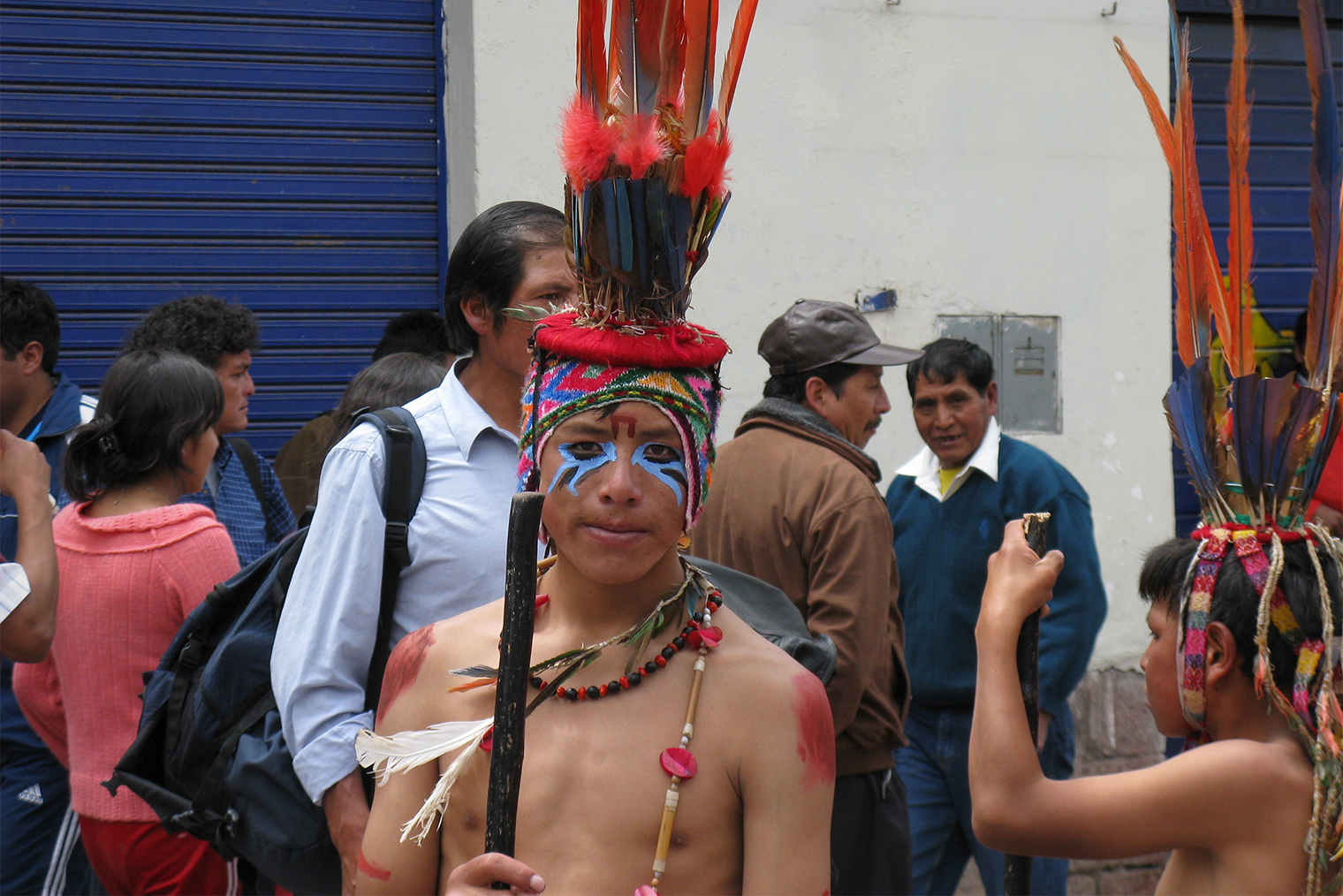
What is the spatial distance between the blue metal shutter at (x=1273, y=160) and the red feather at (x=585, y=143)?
5.44 meters

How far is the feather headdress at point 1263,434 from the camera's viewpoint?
6.96ft

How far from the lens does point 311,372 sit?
19.0 ft

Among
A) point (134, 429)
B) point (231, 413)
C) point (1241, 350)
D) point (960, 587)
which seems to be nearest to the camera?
point (1241, 350)

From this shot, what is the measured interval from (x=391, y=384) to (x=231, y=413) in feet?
4.04

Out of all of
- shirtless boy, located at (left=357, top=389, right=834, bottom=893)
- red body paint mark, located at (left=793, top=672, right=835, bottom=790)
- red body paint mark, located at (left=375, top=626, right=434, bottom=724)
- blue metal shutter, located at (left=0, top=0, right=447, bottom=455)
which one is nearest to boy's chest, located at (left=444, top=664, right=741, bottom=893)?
shirtless boy, located at (left=357, top=389, right=834, bottom=893)

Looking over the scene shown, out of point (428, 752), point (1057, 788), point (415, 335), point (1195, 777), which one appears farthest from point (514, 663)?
point (415, 335)

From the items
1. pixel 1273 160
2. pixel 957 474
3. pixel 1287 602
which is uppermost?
pixel 1273 160

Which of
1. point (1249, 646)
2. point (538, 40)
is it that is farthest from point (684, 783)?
point (538, 40)

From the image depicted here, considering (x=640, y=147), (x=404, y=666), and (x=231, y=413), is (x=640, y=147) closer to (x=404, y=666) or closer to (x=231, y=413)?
(x=404, y=666)

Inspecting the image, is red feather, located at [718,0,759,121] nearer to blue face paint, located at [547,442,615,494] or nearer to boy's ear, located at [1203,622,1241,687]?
blue face paint, located at [547,442,615,494]

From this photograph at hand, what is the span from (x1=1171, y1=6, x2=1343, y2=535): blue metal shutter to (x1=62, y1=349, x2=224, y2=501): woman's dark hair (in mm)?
5165

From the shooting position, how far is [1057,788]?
2.17m

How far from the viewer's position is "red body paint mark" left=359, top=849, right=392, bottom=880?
1970 millimetres

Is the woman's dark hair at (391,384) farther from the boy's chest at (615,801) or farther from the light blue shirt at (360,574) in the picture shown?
the boy's chest at (615,801)
